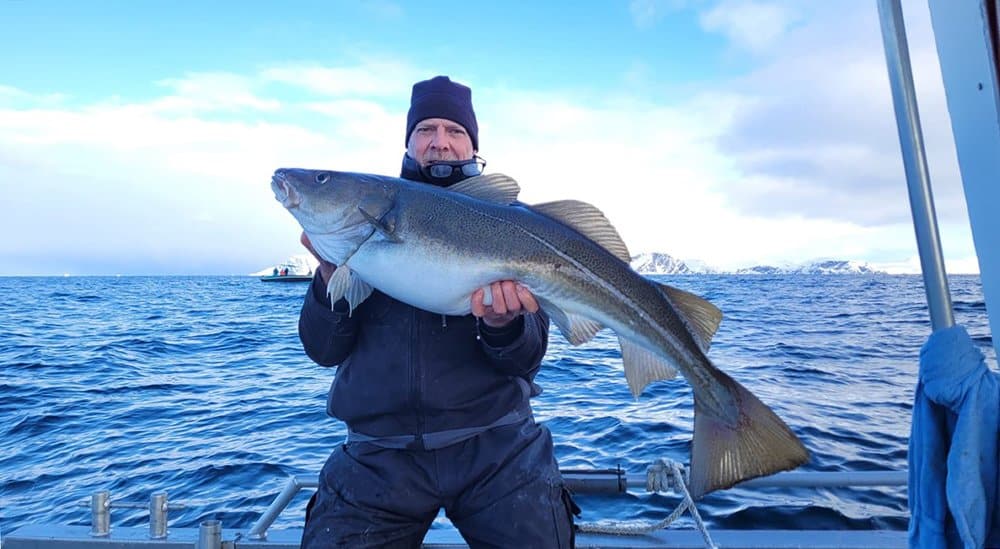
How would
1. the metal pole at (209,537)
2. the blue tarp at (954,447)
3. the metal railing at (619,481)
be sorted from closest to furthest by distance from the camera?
the blue tarp at (954,447) → the metal railing at (619,481) → the metal pole at (209,537)

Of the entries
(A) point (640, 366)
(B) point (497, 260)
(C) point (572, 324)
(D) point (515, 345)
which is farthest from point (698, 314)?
(B) point (497, 260)

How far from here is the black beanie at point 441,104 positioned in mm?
4375

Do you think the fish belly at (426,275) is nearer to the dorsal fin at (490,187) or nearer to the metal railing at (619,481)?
the dorsal fin at (490,187)

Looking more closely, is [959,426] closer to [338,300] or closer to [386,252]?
[386,252]

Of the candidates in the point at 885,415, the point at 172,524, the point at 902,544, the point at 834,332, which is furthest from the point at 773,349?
the point at 172,524

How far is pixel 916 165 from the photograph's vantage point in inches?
96.3

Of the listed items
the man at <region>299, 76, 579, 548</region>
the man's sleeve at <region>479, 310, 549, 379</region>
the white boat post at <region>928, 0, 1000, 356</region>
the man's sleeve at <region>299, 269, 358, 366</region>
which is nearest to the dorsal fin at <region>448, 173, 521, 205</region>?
the man at <region>299, 76, 579, 548</region>

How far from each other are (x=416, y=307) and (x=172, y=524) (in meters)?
5.10

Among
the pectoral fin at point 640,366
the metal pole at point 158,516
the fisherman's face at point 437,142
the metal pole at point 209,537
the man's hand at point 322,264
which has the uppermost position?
the fisherman's face at point 437,142

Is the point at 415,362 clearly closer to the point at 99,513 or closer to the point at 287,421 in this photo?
the point at 99,513

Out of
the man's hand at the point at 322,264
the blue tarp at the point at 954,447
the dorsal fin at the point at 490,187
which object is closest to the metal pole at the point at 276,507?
the man's hand at the point at 322,264

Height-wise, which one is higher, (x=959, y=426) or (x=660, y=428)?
(x=959, y=426)

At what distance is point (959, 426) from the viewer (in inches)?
78.1

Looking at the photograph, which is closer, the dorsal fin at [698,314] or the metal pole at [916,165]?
the metal pole at [916,165]
